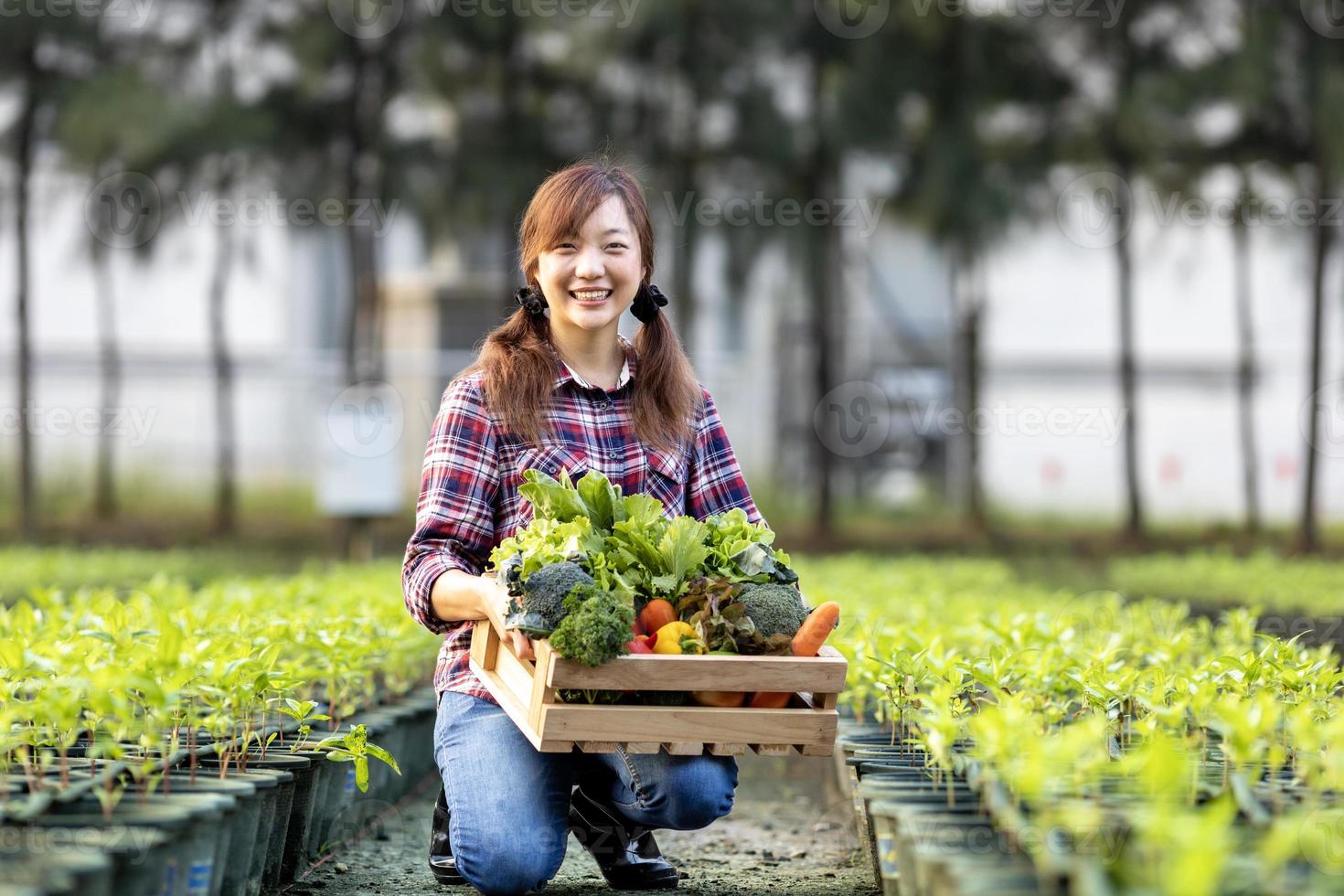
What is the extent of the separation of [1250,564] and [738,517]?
24.6ft

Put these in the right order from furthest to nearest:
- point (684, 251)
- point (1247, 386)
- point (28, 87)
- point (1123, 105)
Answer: point (1247, 386), point (684, 251), point (1123, 105), point (28, 87)

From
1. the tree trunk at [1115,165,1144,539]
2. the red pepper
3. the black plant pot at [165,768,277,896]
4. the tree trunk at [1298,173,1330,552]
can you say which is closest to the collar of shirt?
the red pepper

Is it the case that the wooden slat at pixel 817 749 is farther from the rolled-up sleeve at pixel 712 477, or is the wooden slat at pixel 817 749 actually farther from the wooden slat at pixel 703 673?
the rolled-up sleeve at pixel 712 477

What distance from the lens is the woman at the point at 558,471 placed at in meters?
3.05

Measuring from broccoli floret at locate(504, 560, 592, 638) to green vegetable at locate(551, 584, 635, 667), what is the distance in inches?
0.7

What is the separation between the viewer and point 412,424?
52.3ft

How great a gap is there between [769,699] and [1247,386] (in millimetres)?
12784

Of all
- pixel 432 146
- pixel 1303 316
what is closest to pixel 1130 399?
pixel 1303 316

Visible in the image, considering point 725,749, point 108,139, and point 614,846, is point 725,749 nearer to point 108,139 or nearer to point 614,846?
point 614,846

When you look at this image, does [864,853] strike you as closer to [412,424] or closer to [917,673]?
[917,673]

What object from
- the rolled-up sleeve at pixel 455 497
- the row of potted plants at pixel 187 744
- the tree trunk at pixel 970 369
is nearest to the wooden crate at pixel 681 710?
the rolled-up sleeve at pixel 455 497

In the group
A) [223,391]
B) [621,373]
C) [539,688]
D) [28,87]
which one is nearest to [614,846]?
[539,688]

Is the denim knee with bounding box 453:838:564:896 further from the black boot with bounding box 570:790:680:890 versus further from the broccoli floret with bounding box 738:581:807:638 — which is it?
the broccoli floret with bounding box 738:581:807:638

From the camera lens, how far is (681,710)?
2.71 meters
